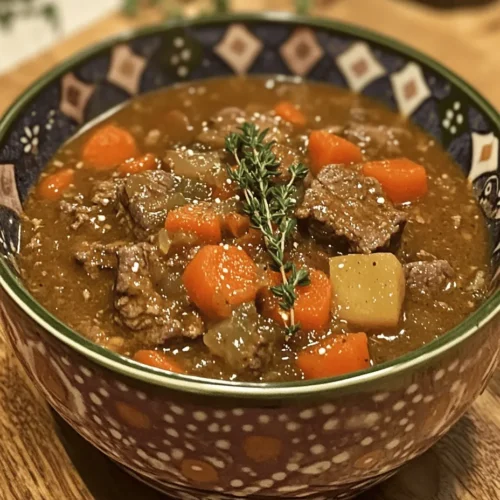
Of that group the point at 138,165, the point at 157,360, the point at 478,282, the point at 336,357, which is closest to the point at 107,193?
the point at 138,165

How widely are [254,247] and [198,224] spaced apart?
0.14 meters

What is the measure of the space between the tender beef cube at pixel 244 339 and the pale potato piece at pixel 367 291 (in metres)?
0.17

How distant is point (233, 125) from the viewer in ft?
7.48

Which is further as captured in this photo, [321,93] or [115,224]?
[321,93]

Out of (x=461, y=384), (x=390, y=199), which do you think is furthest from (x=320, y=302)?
(x=390, y=199)

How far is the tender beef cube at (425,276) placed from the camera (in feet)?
5.94

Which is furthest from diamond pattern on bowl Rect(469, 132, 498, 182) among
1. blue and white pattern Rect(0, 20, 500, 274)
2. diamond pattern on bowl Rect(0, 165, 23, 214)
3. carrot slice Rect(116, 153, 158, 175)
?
diamond pattern on bowl Rect(0, 165, 23, 214)

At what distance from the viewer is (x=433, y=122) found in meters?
2.41

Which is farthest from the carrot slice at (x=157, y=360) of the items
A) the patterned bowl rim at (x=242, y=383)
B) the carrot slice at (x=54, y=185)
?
the carrot slice at (x=54, y=185)

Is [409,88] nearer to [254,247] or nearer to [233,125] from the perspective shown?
[233,125]

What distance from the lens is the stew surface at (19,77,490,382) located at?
166 centimetres

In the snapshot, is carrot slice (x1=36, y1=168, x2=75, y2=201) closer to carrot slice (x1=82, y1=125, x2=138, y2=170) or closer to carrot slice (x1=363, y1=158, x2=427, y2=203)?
carrot slice (x1=82, y1=125, x2=138, y2=170)

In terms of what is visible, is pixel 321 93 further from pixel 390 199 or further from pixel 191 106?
pixel 390 199

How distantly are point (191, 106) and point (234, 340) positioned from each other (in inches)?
45.3
